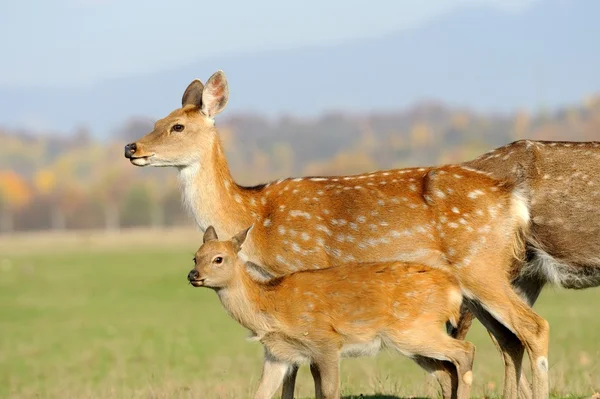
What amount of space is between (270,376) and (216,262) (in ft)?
3.00

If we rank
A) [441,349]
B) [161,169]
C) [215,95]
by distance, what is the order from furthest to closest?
[161,169] < [215,95] < [441,349]

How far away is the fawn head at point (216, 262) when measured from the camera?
8086 mm

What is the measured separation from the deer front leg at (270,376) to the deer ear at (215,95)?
2259 mm

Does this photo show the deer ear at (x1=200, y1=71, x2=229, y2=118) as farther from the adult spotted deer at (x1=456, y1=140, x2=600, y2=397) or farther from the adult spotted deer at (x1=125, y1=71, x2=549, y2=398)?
the adult spotted deer at (x1=456, y1=140, x2=600, y2=397)

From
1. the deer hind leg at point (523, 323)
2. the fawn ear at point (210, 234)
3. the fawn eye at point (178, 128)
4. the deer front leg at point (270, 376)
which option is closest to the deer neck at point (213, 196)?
the fawn eye at point (178, 128)

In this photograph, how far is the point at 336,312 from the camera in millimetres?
8109

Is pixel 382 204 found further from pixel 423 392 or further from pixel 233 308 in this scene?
pixel 423 392

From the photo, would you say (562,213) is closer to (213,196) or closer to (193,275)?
(213,196)

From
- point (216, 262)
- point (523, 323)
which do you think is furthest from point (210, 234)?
point (523, 323)

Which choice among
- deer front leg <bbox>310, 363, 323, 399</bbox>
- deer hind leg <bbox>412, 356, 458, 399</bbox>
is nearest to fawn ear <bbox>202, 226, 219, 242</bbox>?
deer front leg <bbox>310, 363, 323, 399</bbox>

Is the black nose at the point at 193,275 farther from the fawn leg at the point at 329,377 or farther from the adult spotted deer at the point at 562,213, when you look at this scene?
the adult spotted deer at the point at 562,213

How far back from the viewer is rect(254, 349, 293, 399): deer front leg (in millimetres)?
8117

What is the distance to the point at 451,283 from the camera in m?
8.25

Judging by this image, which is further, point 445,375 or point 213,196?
point 213,196
